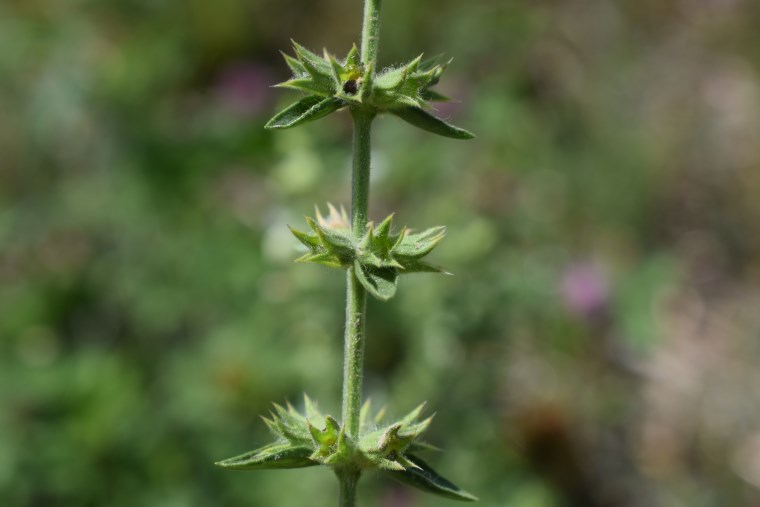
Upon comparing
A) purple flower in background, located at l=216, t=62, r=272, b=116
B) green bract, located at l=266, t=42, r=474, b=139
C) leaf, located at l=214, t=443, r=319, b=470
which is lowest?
leaf, located at l=214, t=443, r=319, b=470

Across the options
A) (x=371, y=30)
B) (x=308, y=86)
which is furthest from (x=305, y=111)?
(x=371, y=30)

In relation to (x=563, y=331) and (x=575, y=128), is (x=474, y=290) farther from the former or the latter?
(x=575, y=128)

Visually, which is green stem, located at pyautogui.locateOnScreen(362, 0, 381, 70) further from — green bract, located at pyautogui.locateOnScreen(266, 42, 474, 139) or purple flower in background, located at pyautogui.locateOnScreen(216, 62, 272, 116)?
purple flower in background, located at pyautogui.locateOnScreen(216, 62, 272, 116)

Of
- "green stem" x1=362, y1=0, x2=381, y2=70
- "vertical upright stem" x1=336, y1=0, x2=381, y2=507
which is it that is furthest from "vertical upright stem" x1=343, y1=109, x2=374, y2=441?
"green stem" x1=362, y1=0, x2=381, y2=70

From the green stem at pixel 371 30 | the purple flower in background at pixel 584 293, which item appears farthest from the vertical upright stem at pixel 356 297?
the purple flower in background at pixel 584 293

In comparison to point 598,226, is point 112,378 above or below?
below

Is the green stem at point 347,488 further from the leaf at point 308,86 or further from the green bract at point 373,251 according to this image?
the leaf at point 308,86

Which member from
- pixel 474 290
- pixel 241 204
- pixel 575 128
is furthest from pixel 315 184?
pixel 575 128
